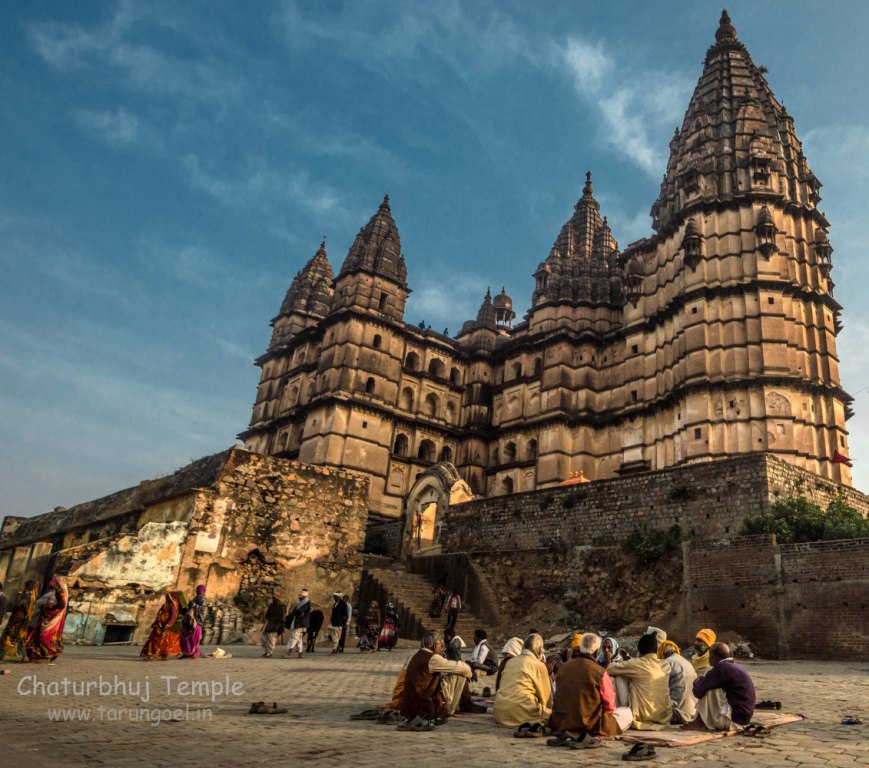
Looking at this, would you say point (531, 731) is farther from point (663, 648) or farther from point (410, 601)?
point (410, 601)

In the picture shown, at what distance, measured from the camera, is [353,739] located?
572 centimetres

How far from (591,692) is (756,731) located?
1.56 metres

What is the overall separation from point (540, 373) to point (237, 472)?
27849 mm

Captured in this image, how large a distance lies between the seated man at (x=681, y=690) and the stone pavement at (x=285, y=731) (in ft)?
2.65

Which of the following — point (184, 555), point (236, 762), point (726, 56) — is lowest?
point (236, 762)

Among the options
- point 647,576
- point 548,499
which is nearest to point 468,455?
point 548,499

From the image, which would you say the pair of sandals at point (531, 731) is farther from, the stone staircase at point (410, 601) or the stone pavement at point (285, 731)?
the stone staircase at point (410, 601)

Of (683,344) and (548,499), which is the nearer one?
(548,499)

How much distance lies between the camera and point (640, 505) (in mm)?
18703

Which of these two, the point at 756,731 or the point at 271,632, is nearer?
the point at 756,731

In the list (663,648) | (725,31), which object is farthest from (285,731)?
(725,31)

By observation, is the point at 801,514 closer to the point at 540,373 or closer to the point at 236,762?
the point at 236,762

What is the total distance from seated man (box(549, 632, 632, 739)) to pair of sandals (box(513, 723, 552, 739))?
0.45ft

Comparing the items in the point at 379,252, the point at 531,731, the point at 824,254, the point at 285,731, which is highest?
the point at 379,252
